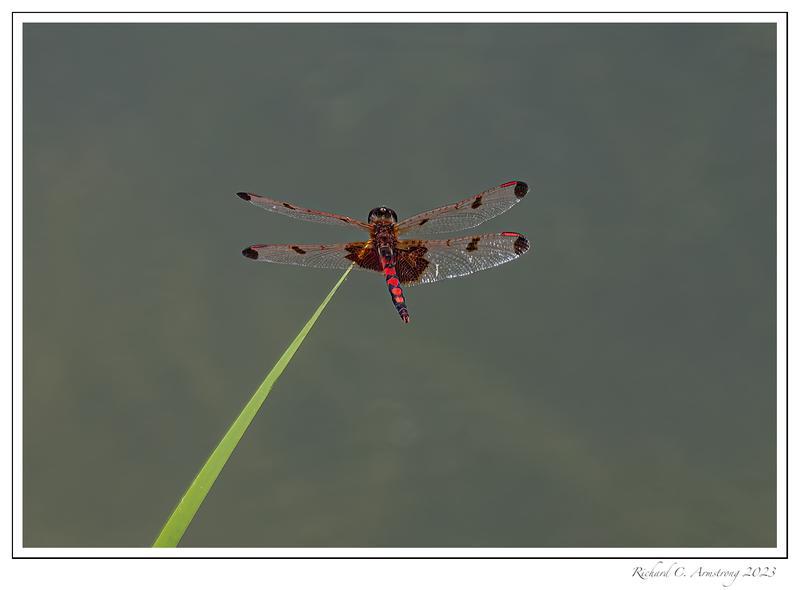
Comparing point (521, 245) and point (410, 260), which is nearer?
point (521, 245)

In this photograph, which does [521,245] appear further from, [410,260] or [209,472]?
[209,472]

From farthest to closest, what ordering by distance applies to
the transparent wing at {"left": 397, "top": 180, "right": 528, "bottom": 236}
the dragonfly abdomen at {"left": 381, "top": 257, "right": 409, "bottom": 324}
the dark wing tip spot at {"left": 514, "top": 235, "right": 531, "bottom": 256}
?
the transparent wing at {"left": 397, "top": 180, "right": 528, "bottom": 236}, the dark wing tip spot at {"left": 514, "top": 235, "right": 531, "bottom": 256}, the dragonfly abdomen at {"left": 381, "top": 257, "right": 409, "bottom": 324}

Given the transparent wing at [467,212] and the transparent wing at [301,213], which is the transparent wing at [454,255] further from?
the transparent wing at [301,213]

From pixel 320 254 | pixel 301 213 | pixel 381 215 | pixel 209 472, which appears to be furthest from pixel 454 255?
pixel 209 472

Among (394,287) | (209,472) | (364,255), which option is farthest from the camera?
(364,255)

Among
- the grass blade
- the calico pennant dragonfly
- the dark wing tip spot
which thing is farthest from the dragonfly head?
the grass blade

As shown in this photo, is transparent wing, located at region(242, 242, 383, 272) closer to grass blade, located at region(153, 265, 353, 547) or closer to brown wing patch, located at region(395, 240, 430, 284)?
brown wing patch, located at region(395, 240, 430, 284)
